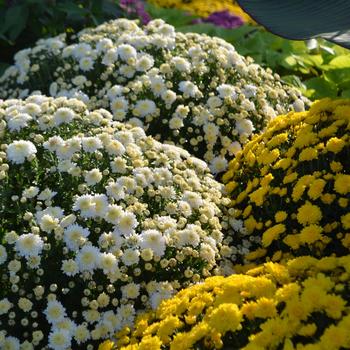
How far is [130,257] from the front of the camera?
9.85 feet

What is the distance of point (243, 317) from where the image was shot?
2447mm

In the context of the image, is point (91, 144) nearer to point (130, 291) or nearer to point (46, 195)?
point (46, 195)

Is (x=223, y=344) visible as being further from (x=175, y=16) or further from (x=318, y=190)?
(x=175, y=16)

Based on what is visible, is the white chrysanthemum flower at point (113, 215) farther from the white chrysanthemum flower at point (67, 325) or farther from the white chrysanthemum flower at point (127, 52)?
the white chrysanthemum flower at point (127, 52)

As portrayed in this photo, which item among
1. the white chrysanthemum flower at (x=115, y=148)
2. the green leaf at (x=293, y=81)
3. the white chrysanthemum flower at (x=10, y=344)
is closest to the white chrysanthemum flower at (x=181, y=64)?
the white chrysanthemum flower at (x=115, y=148)

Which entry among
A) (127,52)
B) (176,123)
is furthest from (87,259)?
(127,52)

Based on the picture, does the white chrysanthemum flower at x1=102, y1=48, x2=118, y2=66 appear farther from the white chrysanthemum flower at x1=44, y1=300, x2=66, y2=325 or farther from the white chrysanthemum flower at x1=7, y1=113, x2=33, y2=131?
the white chrysanthemum flower at x1=44, y1=300, x2=66, y2=325

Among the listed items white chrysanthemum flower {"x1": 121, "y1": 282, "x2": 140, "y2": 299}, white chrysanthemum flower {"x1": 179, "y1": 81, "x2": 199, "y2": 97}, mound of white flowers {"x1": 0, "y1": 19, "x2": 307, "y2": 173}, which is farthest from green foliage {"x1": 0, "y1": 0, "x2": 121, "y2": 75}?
white chrysanthemum flower {"x1": 121, "y1": 282, "x2": 140, "y2": 299}

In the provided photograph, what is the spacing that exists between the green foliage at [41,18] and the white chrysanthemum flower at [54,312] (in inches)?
114

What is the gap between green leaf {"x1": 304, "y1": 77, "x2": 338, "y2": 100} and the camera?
5.25m

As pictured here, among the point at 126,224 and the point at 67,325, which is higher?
the point at 126,224

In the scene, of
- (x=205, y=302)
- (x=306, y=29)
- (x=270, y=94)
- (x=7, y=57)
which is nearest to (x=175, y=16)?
(x=7, y=57)

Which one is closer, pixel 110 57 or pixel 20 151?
pixel 20 151

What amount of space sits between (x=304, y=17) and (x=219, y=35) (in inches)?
123
